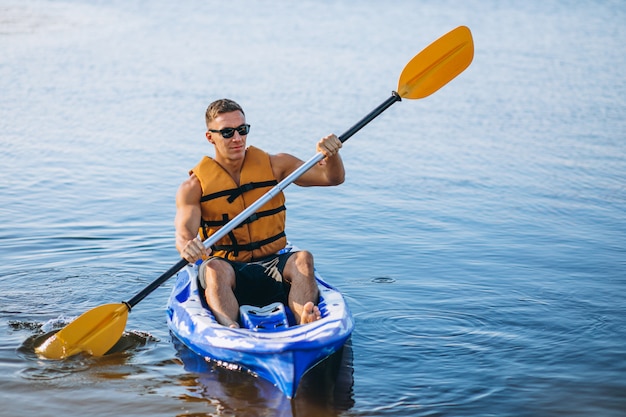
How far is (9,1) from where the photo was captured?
59.3ft

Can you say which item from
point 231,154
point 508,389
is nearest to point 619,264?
point 508,389

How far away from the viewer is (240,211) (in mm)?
5137

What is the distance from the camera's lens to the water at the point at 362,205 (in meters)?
4.64

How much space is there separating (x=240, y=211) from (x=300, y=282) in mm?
566

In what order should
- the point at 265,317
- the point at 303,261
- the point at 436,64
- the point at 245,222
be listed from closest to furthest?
1. the point at 265,317
2. the point at 303,261
3. the point at 245,222
4. the point at 436,64

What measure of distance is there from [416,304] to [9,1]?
14.6m

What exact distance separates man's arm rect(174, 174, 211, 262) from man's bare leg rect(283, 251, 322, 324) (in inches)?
17.0

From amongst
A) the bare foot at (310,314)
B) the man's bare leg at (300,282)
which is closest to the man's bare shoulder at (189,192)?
the man's bare leg at (300,282)

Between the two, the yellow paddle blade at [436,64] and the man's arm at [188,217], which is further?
the yellow paddle blade at [436,64]

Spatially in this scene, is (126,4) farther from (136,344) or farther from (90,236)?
(136,344)

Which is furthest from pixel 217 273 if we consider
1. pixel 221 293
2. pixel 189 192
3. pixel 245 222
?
pixel 189 192

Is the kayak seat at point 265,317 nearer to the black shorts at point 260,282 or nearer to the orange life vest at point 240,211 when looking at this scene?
the black shorts at point 260,282

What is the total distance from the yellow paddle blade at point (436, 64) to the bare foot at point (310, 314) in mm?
1661

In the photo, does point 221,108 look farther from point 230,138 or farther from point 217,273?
point 217,273
